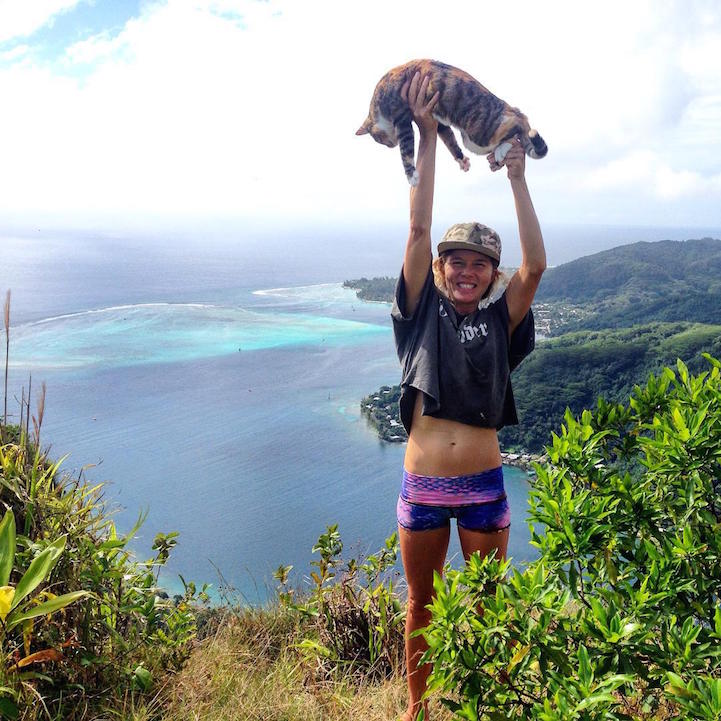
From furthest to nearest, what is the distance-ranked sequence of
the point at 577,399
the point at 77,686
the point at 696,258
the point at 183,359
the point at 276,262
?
the point at 276,262 < the point at 696,258 < the point at 183,359 < the point at 577,399 < the point at 77,686

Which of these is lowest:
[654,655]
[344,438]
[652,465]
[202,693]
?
[344,438]

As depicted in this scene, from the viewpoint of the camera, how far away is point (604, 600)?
3.49ft

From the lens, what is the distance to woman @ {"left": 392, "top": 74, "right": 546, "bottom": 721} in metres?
1.46

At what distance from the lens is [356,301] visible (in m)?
56.6

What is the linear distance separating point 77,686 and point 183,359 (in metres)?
39.4

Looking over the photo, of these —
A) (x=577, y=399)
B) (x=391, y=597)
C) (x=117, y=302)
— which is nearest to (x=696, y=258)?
(x=577, y=399)

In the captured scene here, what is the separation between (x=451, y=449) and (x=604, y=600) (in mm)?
496

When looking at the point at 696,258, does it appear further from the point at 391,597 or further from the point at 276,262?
the point at 391,597

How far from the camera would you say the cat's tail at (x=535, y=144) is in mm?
1550

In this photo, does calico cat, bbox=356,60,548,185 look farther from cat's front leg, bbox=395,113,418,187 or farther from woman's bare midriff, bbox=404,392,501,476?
woman's bare midriff, bbox=404,392,501,476

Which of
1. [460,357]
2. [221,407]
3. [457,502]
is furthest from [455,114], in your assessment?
[221,407]

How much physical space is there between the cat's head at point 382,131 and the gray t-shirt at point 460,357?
0.41m

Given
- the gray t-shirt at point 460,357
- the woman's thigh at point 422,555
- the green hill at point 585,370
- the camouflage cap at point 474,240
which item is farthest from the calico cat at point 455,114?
the green hill at point 585,370

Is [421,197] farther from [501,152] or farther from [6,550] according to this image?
[6,550]
